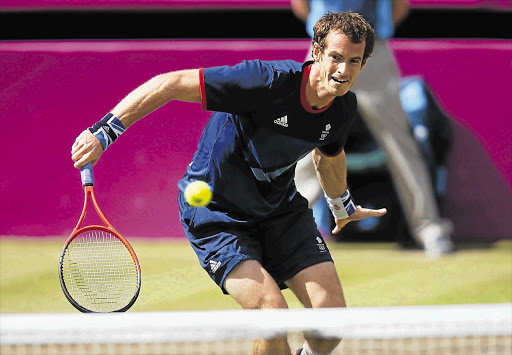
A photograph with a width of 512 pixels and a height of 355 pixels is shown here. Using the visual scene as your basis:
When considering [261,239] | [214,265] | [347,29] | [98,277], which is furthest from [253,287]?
[98,277]

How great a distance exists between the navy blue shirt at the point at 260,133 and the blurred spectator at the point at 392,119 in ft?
10.1

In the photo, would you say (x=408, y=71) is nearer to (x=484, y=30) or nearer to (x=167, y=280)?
(x=484, y=30)

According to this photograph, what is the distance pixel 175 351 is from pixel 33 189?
325cm

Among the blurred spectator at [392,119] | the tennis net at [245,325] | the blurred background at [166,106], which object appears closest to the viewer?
the tennis net at [245,325]

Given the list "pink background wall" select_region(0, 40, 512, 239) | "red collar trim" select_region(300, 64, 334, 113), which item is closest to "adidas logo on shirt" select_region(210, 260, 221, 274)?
"red collar trim" select_region(300, 64, 334, 113)

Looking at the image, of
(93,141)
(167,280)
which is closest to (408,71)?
(167,280)

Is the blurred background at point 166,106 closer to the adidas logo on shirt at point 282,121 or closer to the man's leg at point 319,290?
the man's leg at point 319,290

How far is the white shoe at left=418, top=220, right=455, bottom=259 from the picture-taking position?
661 centimetres

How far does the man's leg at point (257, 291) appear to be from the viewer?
10.5 ft

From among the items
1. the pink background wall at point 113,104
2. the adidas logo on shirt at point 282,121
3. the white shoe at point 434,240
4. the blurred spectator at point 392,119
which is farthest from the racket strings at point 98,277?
the white shoe at point 434,240

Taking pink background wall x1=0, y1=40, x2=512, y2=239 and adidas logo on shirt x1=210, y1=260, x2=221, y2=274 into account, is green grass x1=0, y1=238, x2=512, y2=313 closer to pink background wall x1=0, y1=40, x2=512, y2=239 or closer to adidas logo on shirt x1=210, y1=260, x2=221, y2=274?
pink background wall x1=0, y1=40, x2=512, y2=239

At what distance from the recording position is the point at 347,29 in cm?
334

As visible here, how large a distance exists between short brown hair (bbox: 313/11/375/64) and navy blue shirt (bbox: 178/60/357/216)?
0.14 metres

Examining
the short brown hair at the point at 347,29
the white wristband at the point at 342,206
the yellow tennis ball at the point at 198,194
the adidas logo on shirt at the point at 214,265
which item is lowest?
the adidas logo on shirt at the point at 214,265
